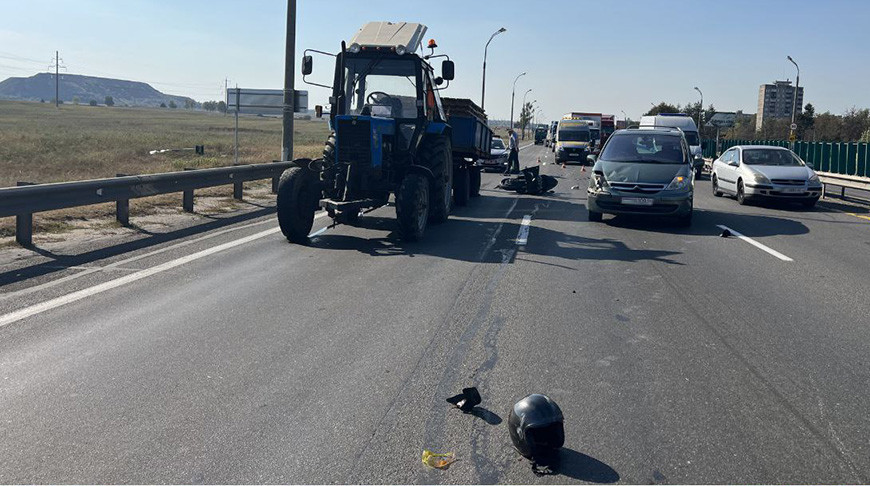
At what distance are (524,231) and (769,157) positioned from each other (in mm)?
9541

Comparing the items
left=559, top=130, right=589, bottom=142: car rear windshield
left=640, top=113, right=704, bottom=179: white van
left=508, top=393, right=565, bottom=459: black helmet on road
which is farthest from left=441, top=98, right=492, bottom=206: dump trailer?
left=559, top=130, right=589, bottom=142: car rear windshield

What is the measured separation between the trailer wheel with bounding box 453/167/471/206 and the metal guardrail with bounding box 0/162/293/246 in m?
4.62

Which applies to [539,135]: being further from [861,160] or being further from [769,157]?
[769,157]

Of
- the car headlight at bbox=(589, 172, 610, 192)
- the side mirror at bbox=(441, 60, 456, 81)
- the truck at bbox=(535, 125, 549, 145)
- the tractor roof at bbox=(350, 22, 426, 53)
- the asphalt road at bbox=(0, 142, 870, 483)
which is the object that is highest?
the truck at bbox=(535, 125, 549, 145)

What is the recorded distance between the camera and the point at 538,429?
427 centimetres

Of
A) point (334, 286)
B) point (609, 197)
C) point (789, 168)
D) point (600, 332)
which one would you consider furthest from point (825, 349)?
point (789, 168)

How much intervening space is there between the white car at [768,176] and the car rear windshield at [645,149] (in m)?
4.07

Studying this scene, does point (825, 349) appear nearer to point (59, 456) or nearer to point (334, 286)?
point (334, 286)

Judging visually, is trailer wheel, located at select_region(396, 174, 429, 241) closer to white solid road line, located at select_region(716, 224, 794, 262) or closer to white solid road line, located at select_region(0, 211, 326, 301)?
white solid road line, located at select_region(0, 211, 326, 301)

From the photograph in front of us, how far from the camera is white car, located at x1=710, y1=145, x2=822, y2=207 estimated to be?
1898cm

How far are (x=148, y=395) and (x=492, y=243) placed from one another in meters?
7.82

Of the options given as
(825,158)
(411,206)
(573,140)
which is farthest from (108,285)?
(573,140)

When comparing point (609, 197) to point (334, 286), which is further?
point (609, 197)

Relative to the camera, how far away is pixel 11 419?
4.72 m
